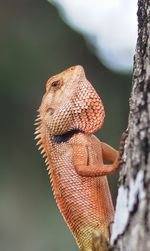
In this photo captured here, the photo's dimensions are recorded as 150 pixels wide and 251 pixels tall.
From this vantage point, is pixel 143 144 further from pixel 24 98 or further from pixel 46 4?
pixel 46 4

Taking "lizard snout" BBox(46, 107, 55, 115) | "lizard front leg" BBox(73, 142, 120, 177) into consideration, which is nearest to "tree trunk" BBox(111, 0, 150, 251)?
"lizard front leg" BBox(73, 142, 120, 177)

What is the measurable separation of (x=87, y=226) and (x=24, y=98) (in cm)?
734

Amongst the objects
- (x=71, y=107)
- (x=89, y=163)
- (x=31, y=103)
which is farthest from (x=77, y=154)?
(x=31, y=103)

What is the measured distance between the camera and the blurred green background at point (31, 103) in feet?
34.7

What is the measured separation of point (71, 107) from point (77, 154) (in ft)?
1.33

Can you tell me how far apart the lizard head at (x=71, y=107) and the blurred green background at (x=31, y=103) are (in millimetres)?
5450

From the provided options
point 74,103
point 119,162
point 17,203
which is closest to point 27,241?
point 17,203

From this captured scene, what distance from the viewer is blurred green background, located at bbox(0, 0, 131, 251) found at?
10.6 m

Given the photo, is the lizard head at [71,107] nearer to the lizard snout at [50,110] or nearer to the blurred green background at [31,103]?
the lizard snout at [50,110]

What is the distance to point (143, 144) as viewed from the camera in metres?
2.99

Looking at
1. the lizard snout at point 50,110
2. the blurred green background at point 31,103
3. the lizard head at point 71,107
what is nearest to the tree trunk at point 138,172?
the lizard head at point 71,107

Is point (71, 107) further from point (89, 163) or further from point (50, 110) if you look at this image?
point (89, 163)

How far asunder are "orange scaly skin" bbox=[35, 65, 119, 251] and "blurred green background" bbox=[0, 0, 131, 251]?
5.49 m

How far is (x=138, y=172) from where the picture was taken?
2982 mm
